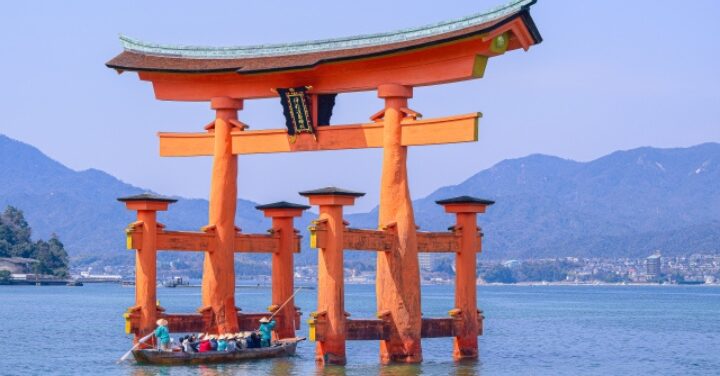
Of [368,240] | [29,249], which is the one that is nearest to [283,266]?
[368,240]

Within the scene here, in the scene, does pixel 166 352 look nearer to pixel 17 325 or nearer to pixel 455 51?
pixel 455 51

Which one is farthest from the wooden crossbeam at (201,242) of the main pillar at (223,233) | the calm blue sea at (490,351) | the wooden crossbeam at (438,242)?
the wooden crossbeam at (438,242)

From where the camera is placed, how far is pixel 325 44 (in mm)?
37344

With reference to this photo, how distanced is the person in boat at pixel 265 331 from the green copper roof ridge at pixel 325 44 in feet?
23.8

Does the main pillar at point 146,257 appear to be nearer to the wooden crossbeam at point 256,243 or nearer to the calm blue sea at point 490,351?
the calm blue sea at point 490,351

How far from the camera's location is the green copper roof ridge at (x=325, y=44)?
111 feet

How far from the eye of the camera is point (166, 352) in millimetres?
34938

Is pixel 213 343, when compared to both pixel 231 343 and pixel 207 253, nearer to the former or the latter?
pixel 231 343

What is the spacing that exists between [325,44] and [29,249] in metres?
162

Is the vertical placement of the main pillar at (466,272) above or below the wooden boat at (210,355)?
above

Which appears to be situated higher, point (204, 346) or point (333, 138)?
point (333, 138)

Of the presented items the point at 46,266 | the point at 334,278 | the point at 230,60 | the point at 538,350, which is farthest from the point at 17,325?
the point at 46,266

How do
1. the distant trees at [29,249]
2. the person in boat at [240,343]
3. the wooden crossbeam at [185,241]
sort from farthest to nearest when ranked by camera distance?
the distant trees at [29,249]
the person in boat at [240,343]
the wooden crossbeam at [185,241]

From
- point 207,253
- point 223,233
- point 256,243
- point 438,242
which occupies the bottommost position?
point 207,253
